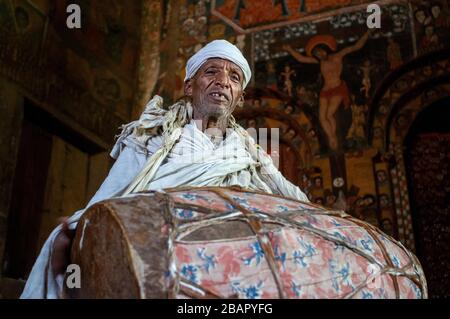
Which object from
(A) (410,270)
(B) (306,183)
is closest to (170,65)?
(B) (306,183)

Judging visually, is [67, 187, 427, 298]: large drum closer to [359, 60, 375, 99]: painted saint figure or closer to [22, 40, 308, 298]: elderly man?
[22, 40, 308, 298]: elderly man

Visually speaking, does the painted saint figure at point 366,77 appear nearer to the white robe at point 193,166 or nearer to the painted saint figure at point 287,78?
the painted saint figure at point 287,78

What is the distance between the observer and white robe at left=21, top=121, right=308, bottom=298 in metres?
2.41

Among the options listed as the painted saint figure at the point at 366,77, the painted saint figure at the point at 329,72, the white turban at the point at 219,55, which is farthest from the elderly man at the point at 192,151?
the painted saint figure at the point at 366,77

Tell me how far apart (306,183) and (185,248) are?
201 inches

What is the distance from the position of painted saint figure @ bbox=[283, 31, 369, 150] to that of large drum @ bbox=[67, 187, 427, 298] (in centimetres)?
490

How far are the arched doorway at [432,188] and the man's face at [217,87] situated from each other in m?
3.84

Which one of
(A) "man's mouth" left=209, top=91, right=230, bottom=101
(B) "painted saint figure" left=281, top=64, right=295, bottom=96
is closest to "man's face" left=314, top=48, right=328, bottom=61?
(B) "painted saint figure" left=281, top=64, right=295, bottom=96

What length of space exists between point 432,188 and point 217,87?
4154 mm

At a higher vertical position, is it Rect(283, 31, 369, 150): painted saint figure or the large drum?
Rect(283, 31, 369, 150): painted saint figure

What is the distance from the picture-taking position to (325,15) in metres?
7.45

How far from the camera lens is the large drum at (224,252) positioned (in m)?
1.61

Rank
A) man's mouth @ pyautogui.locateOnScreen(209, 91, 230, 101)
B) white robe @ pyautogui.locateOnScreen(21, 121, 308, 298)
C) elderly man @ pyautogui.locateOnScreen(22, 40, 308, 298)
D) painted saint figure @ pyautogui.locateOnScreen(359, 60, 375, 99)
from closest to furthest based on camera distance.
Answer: elderly man @ pyautogui.locateOnScreen(22, 40, 308, 298) → white robe @ pyautogui.locateOnScreen(21, 121, 308, 298) → man's mouth @ pyautogui.locateOnScreen(209, 91, 230, 101) → painted saint figure @ pyautogui.locateOnScreen(359, 60, 375, 99)

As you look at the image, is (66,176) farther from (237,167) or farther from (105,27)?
(237,167)
